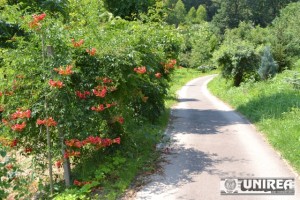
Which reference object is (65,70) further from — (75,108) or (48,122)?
(48,122)

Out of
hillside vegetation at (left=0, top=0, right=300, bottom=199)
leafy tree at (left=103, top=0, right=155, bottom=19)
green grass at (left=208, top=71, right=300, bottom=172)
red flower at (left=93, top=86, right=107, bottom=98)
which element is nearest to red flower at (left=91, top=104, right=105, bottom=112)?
hillside vegetation at (left=0, top=0, right=300, bottom=199)

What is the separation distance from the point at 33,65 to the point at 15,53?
0.42 m

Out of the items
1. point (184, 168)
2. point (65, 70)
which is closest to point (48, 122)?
point (65, 70)

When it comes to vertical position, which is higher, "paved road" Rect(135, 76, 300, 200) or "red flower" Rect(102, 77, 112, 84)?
"red flower" Rect(102, 77, 112, 84)

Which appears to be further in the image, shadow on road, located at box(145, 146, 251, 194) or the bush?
the bush

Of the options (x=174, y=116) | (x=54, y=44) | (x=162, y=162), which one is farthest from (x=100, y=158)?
(x=174, y=116)

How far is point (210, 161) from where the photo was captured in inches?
309

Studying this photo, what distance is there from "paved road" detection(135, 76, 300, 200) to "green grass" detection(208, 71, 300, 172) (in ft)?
0.92

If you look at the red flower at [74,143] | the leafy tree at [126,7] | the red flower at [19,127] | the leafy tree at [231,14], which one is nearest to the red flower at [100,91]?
the red flower at [74,143]

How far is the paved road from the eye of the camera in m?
6.27

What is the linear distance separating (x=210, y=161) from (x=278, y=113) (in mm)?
4675

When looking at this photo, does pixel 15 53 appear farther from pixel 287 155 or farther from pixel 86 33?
pixel 287 155

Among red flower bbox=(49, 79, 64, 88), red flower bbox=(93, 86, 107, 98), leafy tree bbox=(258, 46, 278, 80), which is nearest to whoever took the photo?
red flower bbox=(49, 79, 64, 88)

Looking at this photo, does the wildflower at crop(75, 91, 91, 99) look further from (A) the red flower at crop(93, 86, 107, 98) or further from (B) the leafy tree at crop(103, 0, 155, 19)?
A: (B) the leafy tree at crop(103, 0, 155, 19)
